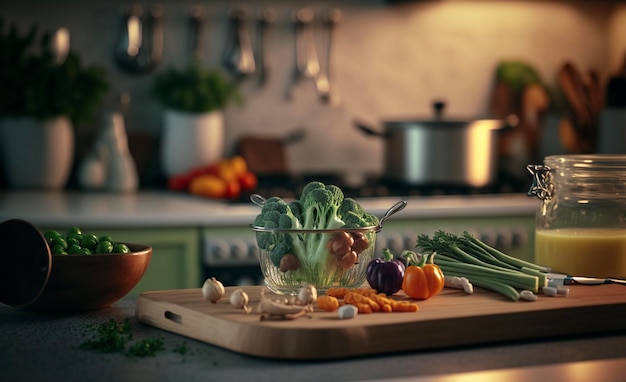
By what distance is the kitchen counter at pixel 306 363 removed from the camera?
3.86 ft

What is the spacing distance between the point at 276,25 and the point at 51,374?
8.57 feet

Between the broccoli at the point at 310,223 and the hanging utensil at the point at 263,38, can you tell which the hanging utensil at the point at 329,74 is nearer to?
the hanging utensil at the point at 263,38

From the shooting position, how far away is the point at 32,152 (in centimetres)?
333

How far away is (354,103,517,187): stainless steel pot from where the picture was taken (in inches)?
130

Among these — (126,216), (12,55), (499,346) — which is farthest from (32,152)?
(499,346)

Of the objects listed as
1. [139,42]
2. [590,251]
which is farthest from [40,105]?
[590,251]

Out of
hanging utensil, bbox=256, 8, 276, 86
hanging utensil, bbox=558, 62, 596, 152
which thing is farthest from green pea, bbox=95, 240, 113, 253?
hanging utensil, bbox=558, 62, 596, 152

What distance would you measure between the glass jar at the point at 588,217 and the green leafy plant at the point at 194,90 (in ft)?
6.16

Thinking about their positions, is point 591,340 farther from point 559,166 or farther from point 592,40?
point 592,40

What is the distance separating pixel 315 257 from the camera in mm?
1512

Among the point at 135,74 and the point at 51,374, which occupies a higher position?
the point at 135,74

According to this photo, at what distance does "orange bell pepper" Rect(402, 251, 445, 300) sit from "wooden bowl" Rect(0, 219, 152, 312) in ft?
1.41

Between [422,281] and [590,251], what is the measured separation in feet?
1.34

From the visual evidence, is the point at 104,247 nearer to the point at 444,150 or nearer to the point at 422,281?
the point at 422,281
